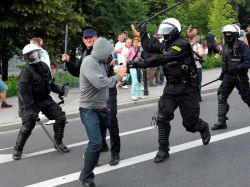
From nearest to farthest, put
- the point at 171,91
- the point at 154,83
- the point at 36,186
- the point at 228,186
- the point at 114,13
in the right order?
1. the point at 228,186
2. the point at 36,186
3. the point at 171,91
4. the point at 154,83
5. the point at 114,13

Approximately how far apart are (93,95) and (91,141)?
542mm

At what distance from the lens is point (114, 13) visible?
2519 cm

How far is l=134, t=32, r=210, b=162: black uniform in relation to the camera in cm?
664

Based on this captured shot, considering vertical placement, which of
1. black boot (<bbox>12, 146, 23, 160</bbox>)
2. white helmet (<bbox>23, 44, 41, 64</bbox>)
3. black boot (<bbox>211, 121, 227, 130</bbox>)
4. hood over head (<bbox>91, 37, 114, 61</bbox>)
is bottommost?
black boot (<bbox>211, 121, 227, 130</bbox>)

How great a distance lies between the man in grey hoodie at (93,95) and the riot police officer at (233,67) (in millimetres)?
3304

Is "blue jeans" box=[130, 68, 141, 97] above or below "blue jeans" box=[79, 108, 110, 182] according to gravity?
below

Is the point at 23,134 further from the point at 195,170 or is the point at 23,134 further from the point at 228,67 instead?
the point at 228,67

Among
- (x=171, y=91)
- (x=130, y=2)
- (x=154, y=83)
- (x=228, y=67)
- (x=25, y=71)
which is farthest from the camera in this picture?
(x=130, y=2)

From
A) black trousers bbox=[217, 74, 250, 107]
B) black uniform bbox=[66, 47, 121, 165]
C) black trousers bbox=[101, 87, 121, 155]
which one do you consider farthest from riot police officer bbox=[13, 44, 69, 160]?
black trousers bbox=[217, 74, 250, 107]

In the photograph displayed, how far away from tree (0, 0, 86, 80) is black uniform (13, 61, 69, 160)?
10.7m

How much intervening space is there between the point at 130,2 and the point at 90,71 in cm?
2196

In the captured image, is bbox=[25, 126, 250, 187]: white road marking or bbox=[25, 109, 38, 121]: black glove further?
bbox=[25, 109, 38, 121]: black glove

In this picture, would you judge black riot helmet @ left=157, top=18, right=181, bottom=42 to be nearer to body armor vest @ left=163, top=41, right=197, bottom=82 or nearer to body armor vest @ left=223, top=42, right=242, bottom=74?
body armor vest @ left=163, top=41, right=197, bottom=82

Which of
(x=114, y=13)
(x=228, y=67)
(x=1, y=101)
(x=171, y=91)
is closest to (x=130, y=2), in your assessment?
(x=114, y=13)
